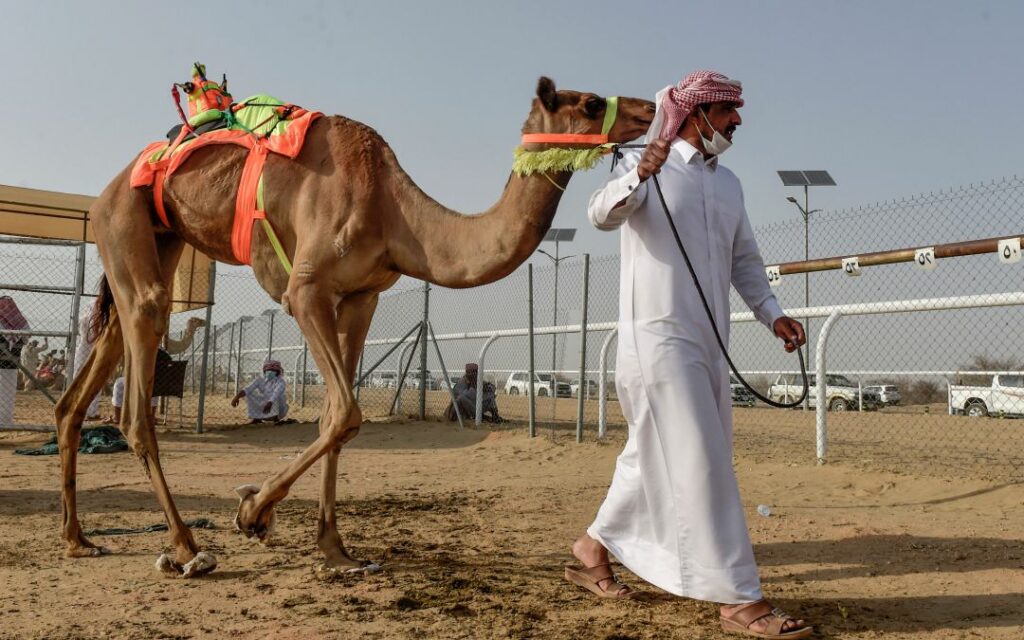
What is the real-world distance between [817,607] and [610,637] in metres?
Answer: 1.09

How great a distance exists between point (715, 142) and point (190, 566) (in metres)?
3.19

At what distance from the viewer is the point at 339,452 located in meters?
4.59

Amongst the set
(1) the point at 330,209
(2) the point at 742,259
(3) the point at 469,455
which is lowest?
(3) the point at 469,455

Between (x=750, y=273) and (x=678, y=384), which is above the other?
(x=750, y=273)

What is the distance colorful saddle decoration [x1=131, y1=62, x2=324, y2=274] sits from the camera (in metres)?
4.72

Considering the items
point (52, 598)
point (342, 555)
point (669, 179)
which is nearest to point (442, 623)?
point (342, 555)

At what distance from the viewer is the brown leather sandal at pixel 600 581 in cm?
386

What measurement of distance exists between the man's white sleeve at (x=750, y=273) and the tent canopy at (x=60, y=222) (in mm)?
8773

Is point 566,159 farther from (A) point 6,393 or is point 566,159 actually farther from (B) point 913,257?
(A) point 6,393

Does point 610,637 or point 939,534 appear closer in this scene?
point 610,637

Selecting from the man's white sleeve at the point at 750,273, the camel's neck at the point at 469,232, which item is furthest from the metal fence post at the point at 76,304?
the man's white sleeve at the point at 750,273

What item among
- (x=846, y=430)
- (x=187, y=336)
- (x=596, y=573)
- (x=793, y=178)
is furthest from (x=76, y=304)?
(x=793, y=178)

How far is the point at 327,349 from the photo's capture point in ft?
14.0

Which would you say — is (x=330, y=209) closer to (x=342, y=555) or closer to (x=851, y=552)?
(x=342, y=555)
